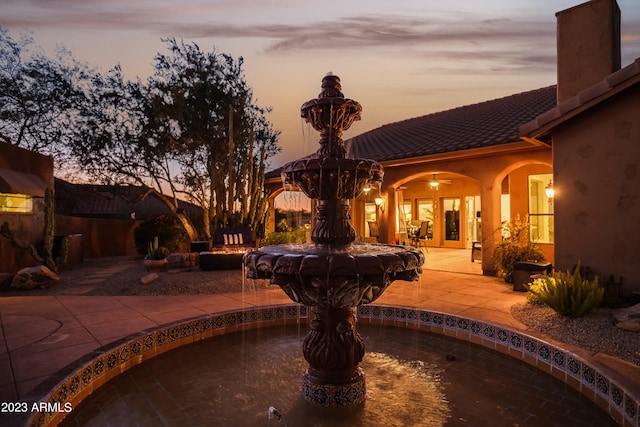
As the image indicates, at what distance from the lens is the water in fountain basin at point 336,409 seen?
298 cm

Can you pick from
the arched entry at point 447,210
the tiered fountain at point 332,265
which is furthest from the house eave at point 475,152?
the tiered fountain at point 332,265

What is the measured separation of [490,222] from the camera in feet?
31.8

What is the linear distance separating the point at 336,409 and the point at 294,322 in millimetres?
2676

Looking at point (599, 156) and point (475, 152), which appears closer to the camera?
point (599, 156)

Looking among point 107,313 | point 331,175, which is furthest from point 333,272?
point 107,313

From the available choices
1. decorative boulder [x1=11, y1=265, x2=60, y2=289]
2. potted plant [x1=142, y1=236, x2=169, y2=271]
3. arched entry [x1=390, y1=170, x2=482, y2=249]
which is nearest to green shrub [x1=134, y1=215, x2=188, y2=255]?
potted plant [x1=142, y1=236, x2=169, y2=271]

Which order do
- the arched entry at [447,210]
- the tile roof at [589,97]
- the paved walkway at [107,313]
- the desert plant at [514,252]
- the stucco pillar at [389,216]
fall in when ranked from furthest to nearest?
the arched entry at [447,210] → the stucco pillar at [389,216] → the desert plant at [514,252] → the tile roof at [589,97] → the paved walkway at [107,313]

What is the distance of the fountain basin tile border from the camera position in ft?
9.58

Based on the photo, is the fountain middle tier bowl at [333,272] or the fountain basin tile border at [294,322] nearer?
the fountain middle tier bowl at [333,272]

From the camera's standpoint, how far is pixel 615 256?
648cm

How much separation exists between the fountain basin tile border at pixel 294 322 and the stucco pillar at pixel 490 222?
5048 mm

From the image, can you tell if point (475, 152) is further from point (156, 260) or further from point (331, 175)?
point (156, 260)

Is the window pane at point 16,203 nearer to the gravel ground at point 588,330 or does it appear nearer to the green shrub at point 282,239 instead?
the green shrub at point 282,239

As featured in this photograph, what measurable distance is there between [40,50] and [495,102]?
74.2 ft
